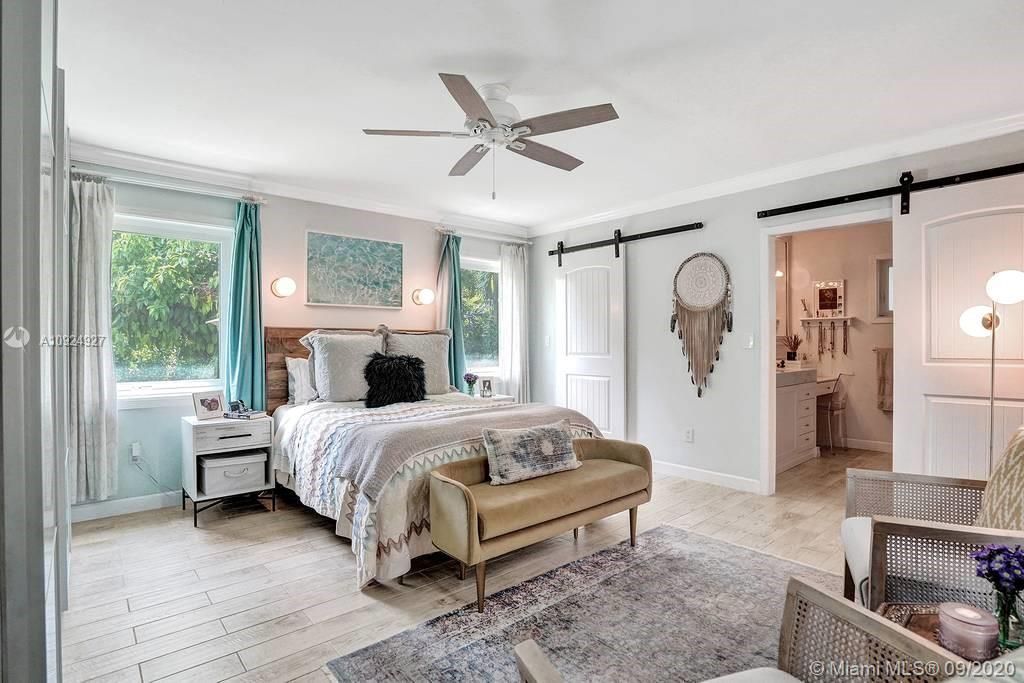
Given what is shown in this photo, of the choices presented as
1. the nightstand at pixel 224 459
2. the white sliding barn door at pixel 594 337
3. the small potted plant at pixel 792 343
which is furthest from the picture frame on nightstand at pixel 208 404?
the small potted plant at pixel 792 343

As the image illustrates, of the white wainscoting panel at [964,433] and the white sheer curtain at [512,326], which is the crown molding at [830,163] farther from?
the white wainscoting panel at [964,433]

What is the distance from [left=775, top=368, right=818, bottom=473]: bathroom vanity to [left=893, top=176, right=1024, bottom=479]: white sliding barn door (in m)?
1.51

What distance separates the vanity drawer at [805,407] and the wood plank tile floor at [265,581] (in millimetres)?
1353

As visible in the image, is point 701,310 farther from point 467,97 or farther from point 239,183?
point 239,183

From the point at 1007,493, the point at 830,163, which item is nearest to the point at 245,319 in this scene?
the point at 1007,493

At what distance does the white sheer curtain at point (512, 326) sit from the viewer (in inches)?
236

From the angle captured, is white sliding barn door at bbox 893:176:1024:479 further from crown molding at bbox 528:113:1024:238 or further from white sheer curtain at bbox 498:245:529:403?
white sheer curtain at bbox 498:245:529:403

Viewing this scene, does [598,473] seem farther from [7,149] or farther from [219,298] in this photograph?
[219,298]

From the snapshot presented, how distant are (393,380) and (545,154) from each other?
216 cm

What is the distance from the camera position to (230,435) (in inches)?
141

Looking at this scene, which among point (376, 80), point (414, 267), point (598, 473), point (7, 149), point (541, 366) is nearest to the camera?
point (7, 149)

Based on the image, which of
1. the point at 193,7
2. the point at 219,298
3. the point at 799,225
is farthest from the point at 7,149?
the point at 799,225

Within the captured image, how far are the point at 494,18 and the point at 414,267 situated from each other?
3.34 meters

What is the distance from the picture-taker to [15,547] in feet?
2.82
